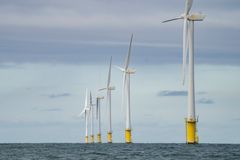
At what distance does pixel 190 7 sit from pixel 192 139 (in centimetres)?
2796

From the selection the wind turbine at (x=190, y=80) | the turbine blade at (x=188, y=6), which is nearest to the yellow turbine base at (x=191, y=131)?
the wind turbine at (x=190, y=80)

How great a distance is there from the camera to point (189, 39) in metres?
134

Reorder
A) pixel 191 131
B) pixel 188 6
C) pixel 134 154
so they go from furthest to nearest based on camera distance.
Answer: pixel 188 6
pixel 191 131
pixel 134 154

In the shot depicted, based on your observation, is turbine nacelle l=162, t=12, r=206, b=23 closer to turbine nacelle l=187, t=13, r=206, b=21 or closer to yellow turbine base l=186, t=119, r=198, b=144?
turbine nacelle l=187, t=13, r=206, b=21

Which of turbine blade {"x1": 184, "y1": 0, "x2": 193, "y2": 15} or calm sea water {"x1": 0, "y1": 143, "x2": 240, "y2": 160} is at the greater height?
turbine blade {"x1": 184, "y1": 0, "x2": 193, "y2": 15}

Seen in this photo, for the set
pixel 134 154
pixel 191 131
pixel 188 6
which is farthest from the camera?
pixel 188 6

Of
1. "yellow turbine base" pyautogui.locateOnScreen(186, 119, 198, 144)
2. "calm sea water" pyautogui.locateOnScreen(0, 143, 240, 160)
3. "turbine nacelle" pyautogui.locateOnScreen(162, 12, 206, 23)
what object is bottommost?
"calm sea water" pyautogui.locateOnScreen(0, 143, 240, 160)

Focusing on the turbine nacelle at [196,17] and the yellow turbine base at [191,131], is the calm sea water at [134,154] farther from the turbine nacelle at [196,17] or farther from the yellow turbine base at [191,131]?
the turbine nacelle at [196,17]

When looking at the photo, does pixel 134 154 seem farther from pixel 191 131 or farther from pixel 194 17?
pixel 194 17

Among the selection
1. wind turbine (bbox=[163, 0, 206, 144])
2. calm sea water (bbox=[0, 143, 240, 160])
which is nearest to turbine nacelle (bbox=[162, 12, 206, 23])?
wind turbine (bbox=[163, 0, 206, 144])

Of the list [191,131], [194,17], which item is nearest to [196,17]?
[194,17]

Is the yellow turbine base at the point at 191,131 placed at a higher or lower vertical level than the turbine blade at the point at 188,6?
lower

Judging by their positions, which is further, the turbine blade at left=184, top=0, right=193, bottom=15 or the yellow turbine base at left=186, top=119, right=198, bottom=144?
the turbine blade at left=184, top=0, right=193, bottom=15

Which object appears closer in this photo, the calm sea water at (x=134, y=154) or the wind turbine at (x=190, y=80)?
the calm sea water at (x=134, y=154)
